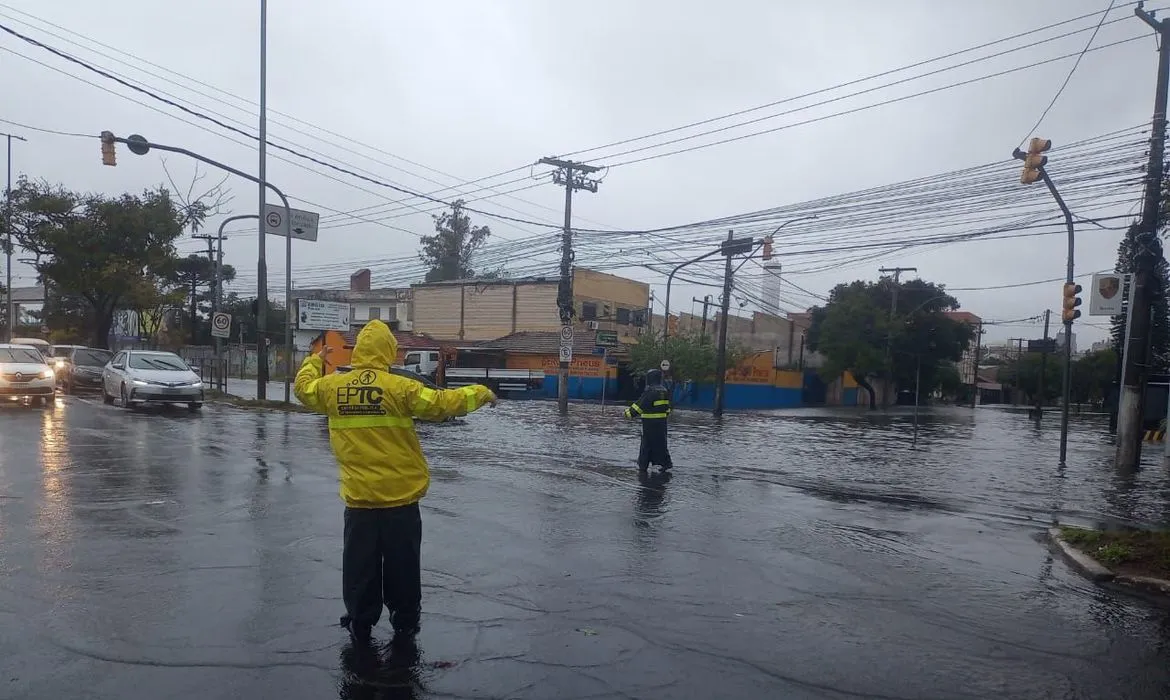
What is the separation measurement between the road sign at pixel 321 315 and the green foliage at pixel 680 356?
13050 millimetres

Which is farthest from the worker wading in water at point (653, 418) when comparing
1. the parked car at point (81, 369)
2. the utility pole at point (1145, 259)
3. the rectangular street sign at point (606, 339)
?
the parked car at point (81, 369)

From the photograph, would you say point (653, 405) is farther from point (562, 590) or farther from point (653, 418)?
point (562, 590)

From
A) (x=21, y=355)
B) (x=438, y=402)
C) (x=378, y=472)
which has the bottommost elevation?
(x=21, y=355)

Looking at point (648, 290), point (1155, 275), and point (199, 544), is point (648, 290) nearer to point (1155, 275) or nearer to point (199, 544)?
point (1155, 275)

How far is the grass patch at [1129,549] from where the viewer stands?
298 inches

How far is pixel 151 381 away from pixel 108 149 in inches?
213

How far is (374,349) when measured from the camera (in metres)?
5.08

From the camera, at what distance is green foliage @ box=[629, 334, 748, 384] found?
1510 inches

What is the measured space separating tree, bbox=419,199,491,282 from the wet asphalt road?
54.4 metres

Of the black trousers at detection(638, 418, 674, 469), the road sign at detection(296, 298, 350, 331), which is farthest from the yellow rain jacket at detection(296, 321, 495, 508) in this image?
the road sign at detection(296, 298, 350, 331)

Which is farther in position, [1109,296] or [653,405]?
[1109,296]

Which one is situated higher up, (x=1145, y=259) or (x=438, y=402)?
(x=1145, y=259)

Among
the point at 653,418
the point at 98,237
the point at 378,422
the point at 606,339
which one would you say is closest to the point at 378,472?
the point at 378,422

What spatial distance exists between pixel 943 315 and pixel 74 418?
53.3m
